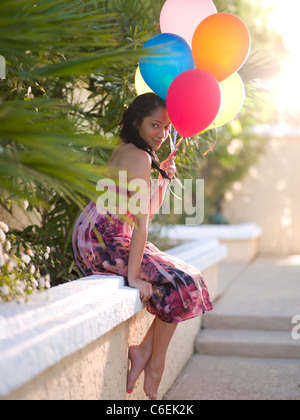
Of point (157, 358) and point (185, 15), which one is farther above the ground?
point (185, 15)

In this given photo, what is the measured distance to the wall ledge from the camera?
158cm

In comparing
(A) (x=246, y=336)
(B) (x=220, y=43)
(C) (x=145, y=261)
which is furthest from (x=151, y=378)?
(A) (x=246, y=336)

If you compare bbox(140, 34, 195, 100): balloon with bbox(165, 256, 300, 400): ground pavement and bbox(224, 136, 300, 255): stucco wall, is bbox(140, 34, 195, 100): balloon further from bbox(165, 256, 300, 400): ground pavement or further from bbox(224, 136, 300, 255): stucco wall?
bbox(224, 136, 300, 255): stucco wall

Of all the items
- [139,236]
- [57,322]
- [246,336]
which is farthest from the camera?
[246,336]

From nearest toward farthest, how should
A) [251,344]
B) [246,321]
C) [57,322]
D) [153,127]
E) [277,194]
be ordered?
[57,322]
[153,127]
[251,344]
[246,321]
[277,194]

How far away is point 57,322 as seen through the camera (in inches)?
74.0

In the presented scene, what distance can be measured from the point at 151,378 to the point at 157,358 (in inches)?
4.0

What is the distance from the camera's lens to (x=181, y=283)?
2.87m

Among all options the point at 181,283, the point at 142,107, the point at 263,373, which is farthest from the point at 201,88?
the point at 263,373

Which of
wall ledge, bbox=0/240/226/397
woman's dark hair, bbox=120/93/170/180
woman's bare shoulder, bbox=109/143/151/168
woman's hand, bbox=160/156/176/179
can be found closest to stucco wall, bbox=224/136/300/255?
woman's hand, bbox=160/156/176/179

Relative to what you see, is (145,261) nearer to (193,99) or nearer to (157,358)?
(157,358)

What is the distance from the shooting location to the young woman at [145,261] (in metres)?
2.82
